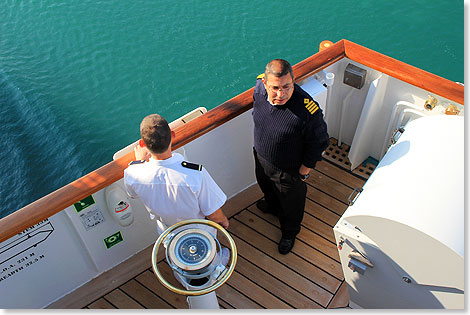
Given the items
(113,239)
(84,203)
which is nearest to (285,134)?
(84,203)

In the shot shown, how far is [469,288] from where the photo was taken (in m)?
2.13

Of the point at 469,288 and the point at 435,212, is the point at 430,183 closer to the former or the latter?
the point at 435,212

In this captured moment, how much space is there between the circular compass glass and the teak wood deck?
3.67ft

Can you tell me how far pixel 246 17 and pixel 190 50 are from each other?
128 centimetres

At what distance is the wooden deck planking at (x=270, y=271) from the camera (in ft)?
10.3

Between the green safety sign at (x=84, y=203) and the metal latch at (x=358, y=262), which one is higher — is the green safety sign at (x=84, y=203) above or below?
above

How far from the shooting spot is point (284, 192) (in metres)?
3.07

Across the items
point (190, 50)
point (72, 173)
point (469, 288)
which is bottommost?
point (72, 173)

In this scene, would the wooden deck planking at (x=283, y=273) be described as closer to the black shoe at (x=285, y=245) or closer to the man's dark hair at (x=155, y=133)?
the black shoe at (x=285, y=245)

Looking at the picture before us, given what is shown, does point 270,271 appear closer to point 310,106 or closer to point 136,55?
point 310,106

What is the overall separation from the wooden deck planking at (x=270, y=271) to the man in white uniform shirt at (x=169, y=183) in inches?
32.7

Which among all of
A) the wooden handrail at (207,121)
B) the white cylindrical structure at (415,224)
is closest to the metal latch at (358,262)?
the white cylindrical structure at (415,224)

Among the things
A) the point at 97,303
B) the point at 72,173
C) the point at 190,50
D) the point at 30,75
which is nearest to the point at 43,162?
the point at 72,173

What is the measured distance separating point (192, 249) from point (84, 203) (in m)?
1.03
